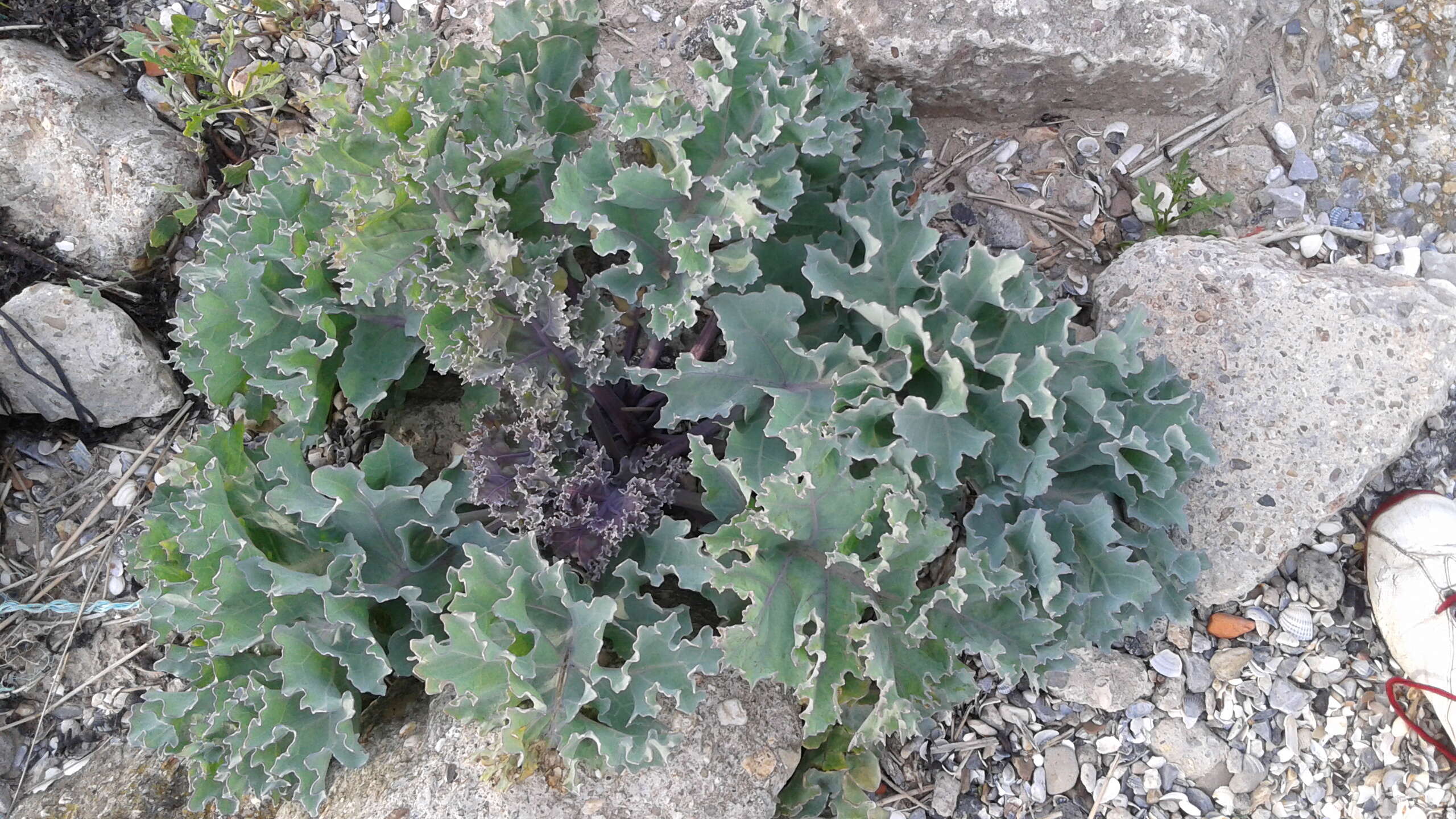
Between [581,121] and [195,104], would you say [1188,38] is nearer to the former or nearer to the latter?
[581,121]

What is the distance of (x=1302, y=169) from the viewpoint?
3.81 m

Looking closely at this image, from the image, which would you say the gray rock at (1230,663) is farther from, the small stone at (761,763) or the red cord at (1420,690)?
the small stone at (761,763)

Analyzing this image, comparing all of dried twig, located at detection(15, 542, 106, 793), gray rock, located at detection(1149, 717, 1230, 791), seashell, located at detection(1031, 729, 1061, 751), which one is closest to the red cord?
gray rock, located at detection(1149, 717, 1230, 791)

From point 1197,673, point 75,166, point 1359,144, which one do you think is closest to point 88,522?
point 75,166

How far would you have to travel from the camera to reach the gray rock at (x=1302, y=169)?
→ 3807mm

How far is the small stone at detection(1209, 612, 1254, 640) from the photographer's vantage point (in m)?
3.30

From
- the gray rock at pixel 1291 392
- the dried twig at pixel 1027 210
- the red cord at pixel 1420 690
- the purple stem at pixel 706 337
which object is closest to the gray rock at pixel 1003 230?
the dried twig at pixel 1027 210

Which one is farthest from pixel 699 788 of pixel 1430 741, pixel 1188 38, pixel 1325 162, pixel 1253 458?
pixel 1325 162

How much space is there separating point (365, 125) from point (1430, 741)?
3626mm

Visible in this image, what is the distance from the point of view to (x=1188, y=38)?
11.5ft

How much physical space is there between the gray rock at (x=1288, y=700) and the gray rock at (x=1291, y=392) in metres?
0.35

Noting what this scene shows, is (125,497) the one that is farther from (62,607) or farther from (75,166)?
(75,166)

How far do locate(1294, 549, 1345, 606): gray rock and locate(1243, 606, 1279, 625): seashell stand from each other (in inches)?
6.5

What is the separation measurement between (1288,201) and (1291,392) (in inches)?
40.9
